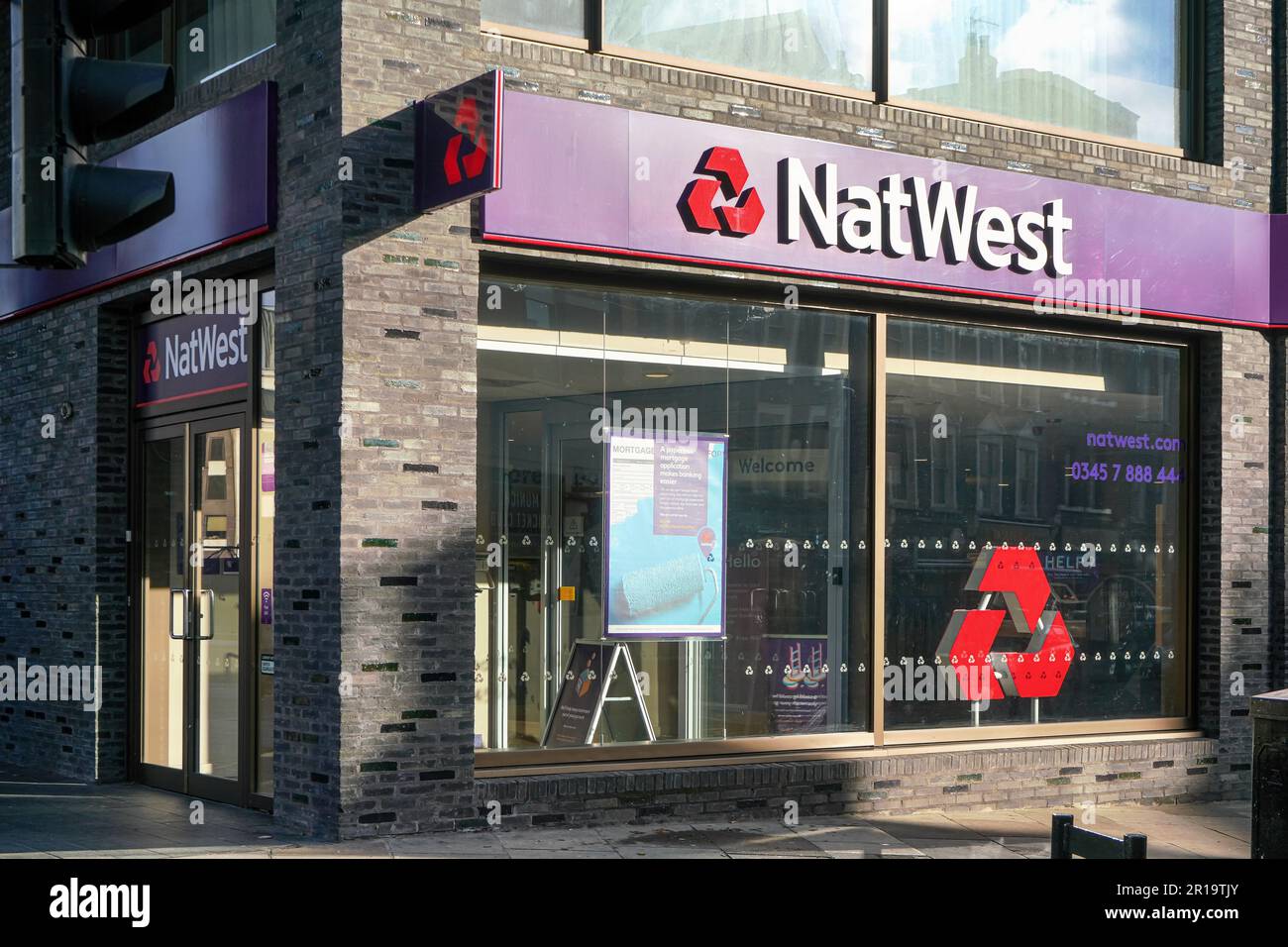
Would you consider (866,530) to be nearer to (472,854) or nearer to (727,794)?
(727,794)

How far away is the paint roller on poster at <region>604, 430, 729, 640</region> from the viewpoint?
9828 mm

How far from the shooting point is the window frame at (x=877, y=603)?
9.55m

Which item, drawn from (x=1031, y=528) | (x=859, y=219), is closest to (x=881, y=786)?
(x=1031, y=528)

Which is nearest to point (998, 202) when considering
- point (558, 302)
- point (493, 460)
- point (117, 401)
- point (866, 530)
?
point (866, 530)

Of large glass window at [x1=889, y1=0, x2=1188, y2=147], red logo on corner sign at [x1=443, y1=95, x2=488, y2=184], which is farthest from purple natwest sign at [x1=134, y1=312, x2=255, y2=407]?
large glass window at [x1=889, y1=0, x2=1188, y2=147]

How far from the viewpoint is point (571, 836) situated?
9.09m

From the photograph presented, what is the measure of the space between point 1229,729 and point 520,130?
6929 mm

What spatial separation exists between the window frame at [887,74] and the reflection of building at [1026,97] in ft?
0.20

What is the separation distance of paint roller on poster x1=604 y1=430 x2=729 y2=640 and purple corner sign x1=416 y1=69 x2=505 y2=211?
1.99 m

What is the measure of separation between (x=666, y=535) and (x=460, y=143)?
9.35 ft

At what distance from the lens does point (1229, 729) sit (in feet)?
38.2

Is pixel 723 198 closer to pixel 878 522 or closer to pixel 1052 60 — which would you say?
pixel 878 522

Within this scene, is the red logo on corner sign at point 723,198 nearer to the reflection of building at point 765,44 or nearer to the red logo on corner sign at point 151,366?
the reflection of building at point 765,44

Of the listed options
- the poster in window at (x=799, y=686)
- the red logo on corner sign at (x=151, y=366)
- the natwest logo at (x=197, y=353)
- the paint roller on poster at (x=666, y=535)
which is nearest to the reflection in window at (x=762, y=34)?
the paint roller on poster at (x=666, y=535)
